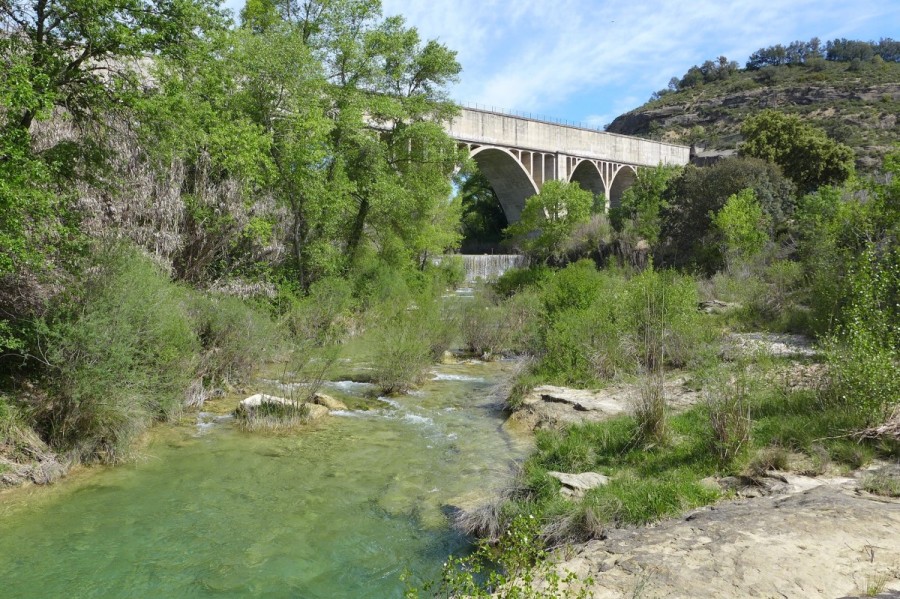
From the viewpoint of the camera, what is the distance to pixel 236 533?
233 inches

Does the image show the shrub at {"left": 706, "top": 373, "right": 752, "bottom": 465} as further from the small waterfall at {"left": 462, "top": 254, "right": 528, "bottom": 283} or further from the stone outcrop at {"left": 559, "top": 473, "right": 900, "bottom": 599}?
the small waterfall at {"left": 462, "top": 254, "right": 528, "bottom": 283}

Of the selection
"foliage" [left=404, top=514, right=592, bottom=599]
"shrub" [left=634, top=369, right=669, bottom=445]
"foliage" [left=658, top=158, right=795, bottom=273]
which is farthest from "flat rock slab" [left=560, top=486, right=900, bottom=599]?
"foliage" [left=658, top=158, right=795, bottom=273]

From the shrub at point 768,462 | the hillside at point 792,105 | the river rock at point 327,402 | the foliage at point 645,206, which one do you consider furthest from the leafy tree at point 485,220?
the shrub at point 768,462

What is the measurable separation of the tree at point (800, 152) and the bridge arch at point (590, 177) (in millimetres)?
13154

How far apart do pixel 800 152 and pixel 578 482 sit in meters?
37.9

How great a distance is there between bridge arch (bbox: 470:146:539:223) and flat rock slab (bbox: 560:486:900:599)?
3598 centimetres

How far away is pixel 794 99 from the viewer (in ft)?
244

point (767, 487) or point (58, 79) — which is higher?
point (58, 79)

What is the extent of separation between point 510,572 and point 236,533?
3.36 meters

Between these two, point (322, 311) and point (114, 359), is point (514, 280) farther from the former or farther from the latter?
point (114, 359)

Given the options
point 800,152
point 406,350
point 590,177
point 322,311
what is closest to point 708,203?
point 800,152

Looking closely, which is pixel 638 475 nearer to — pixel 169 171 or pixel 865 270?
pixel 865 270

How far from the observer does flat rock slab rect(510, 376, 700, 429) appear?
8.71 metres

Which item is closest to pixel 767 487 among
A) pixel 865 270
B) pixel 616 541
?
pixel 616 541
